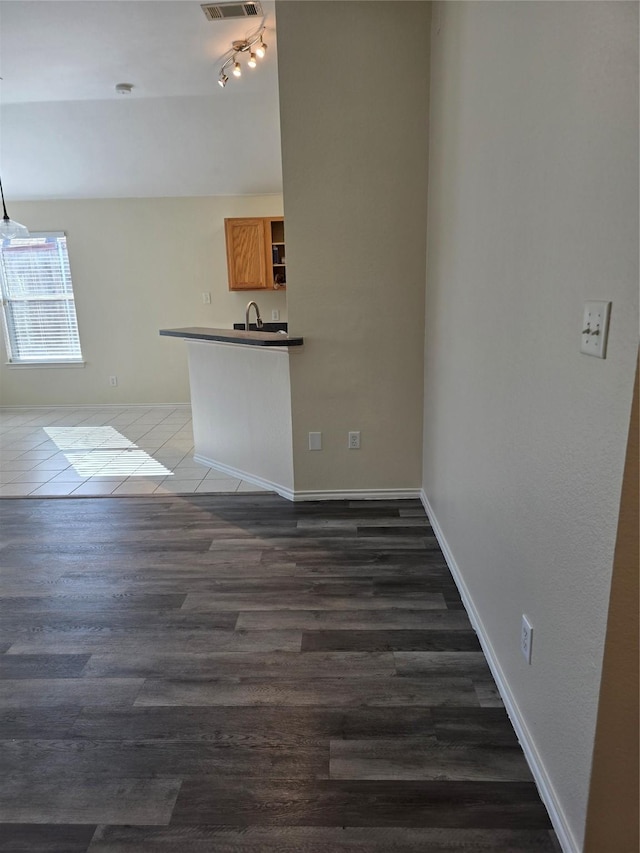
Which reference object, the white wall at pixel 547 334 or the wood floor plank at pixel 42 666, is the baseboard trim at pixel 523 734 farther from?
the wood floor plank at pixel 42 666

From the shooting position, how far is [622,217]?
91 cm

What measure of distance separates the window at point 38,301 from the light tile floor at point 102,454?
0.74m

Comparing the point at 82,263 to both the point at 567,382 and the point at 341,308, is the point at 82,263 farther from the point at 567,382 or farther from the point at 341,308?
the point at 567,382

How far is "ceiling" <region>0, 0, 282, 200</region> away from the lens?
126 inches

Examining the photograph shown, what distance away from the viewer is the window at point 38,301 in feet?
20.2

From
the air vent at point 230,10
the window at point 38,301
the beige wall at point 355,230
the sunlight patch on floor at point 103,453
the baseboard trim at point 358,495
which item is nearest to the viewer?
the beige wall at point 355,230

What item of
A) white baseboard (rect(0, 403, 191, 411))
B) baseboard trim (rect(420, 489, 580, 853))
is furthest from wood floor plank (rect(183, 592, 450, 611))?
white baseboard (rect(0, 403, 191, 411))

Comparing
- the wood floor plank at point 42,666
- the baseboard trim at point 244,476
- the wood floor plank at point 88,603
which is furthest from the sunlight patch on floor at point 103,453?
the wood floor plank at point 42,666

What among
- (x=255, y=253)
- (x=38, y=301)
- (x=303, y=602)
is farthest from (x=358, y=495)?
(x=38, y=301)

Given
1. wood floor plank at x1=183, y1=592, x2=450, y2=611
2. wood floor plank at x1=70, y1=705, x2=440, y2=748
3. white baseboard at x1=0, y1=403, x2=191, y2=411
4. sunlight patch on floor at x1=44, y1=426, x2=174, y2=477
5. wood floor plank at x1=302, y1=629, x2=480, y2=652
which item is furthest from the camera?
white baseboard at x1=0, y1=403, x2=191, y2=411

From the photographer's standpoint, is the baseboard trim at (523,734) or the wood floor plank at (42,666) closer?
the baseboard trim at (523,734)

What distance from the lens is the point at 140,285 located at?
20.0 ft

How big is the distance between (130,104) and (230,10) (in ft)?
5.78

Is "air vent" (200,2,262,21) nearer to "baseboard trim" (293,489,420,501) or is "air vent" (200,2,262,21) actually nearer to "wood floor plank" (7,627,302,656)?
"baseboard trim" (293,489,420,501)
